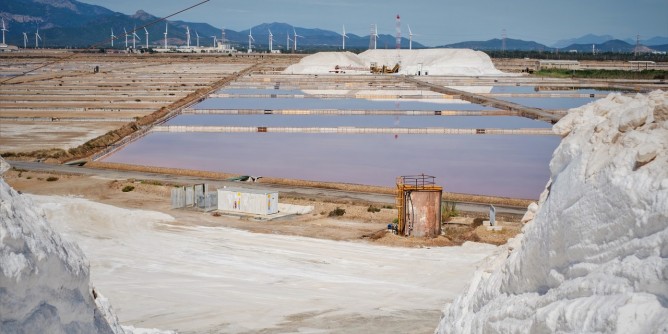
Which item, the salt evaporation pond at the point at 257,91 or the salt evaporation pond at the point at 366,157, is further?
the salt evaporation pond at the point at 257,91

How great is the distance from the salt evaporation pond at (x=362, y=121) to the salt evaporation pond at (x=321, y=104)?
14.5 feet

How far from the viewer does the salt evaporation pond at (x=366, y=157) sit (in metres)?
26.9

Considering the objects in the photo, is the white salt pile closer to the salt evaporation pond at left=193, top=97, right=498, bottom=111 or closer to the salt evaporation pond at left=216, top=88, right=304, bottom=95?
the salt evaporation pond at left=193, top=97, right=498, bottom=111

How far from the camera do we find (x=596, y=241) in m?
5.19

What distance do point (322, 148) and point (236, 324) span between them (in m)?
23.1

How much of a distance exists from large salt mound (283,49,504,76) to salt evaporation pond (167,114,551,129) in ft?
143

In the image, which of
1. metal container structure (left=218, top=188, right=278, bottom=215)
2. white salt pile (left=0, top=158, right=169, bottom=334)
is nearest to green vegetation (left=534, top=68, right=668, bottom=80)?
metal container structure (left=218, top=188, right=278, bottom=215)

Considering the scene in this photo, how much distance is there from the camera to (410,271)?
49.4ft

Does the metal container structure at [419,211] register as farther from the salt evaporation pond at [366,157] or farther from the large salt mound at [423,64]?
the large salt mound at [423,64]

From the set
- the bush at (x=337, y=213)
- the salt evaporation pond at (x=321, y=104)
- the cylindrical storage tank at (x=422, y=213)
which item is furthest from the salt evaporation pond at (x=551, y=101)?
the cylindrical storage tank at (x=422, y=213)

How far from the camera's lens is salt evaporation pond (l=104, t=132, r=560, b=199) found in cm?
2691

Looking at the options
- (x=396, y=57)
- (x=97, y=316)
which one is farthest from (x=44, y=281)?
(x=396, y=57)

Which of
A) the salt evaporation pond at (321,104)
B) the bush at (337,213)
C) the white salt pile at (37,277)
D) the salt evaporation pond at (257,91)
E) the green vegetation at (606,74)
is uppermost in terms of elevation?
the green vegetation at (606,74)

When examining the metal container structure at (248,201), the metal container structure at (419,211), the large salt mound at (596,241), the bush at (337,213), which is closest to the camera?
the large salt mound at (596,241)
